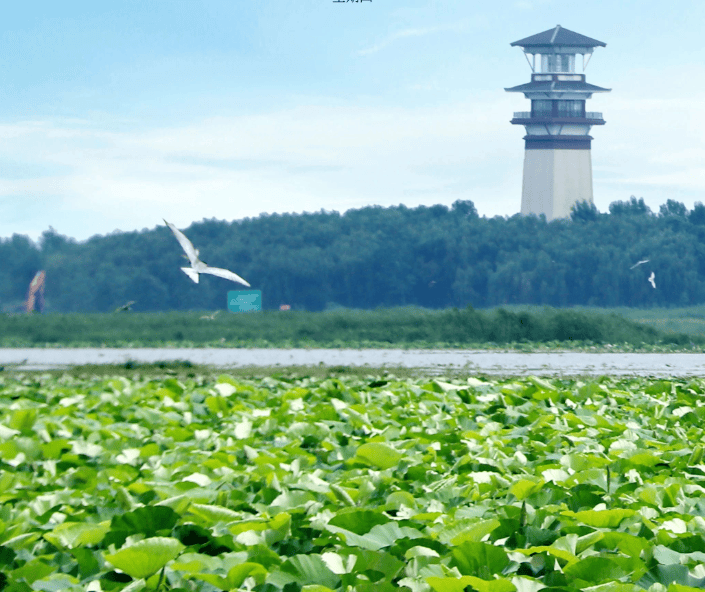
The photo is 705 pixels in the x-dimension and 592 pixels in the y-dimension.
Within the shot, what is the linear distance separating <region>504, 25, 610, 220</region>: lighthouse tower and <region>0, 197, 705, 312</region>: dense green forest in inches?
111

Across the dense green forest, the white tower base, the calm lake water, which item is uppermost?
the white tower base

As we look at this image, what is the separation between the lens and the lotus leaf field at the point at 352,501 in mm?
2055

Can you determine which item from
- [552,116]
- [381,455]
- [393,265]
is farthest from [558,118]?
[381,455]

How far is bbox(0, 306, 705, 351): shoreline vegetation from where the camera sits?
2109 centimetres

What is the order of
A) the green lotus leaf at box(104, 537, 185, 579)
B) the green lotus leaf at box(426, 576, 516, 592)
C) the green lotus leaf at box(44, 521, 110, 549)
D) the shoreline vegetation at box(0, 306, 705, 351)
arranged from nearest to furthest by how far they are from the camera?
1. the green lotus leaf at box(426, 576, 516, 592)
2. the green lotus leaf at box(104, 537, 185, 579)
3. the green lotus leaf at box(44, 521, 110, 549)
4. the shoreline vegetation at box(0, 306, 705, 351)

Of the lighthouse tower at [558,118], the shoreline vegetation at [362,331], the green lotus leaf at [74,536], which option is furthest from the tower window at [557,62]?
the green lotus leaf at [74,536]

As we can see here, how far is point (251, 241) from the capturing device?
4394 cm

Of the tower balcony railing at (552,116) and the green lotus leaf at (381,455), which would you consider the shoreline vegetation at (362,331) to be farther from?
the tower balcony railing at (552,116)

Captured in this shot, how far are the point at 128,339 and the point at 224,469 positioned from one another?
21.4 metres

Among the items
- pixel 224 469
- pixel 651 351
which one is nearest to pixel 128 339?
pixel 651 351

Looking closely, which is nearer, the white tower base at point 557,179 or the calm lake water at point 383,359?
the calm lake water at point 383,359

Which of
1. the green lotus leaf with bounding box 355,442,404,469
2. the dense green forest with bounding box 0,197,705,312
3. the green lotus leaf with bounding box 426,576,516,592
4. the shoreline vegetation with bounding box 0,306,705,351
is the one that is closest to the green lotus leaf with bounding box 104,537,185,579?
the green lotus leaf with bounding box 426,576,516,592

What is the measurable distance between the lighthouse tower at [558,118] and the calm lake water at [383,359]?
2927cm

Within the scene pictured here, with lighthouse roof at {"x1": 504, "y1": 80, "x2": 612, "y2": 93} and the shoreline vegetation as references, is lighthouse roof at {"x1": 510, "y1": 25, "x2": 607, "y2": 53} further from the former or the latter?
the shoreline vegetation
